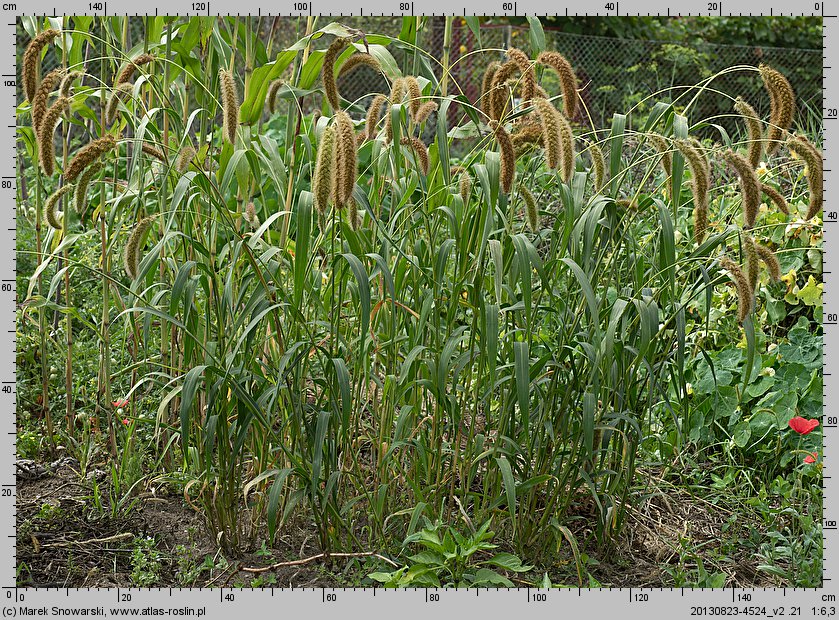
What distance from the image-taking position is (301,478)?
1990 millimetres

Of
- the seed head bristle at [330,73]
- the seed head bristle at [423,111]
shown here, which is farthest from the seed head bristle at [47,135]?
the seed head bristle at [423,111]

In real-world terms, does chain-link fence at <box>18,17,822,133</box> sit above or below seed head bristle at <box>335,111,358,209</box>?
above

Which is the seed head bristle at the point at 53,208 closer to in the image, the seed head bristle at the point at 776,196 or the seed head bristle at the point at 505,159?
the seed head bristle at the point at 505,159

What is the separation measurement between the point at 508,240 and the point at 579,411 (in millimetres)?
479

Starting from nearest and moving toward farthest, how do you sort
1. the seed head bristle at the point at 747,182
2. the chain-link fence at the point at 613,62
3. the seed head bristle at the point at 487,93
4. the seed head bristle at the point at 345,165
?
1. the seed head bristle at the point at 345,165
2. the seed head bristle at the point at 747,182
3. the seed head bristle at the point at 487,93
4. the chain-link fence at the point at 613,62

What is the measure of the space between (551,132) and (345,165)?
42 cm

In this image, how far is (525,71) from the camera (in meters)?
1.77

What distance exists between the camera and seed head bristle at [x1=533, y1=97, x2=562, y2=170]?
1.63 m

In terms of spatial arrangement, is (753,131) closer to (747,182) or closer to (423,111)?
(747,182)

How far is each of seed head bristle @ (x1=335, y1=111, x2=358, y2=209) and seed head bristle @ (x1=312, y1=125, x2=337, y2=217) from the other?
0.02 meters

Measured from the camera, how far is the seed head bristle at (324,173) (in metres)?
1.56

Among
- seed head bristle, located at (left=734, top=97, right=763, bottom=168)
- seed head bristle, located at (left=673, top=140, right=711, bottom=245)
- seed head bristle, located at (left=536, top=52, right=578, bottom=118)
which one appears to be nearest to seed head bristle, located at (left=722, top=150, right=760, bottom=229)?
seed head bristle, located at (left=673, top=140, right=711, bottom=245)

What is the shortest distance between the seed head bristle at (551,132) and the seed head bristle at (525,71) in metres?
0.17

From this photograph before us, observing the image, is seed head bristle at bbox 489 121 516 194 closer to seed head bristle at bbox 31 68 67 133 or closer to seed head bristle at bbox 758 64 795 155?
seed head bristle at bbox 758 64 795 155
